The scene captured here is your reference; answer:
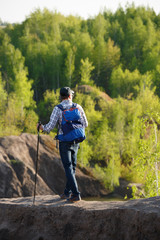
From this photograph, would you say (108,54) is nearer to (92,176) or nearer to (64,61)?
(64,61)

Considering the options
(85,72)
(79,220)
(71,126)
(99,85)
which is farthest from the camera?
(99,85)

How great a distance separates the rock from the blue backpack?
1975 centimetres

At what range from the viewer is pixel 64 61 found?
6322cm

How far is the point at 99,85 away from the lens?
62469 millimetres

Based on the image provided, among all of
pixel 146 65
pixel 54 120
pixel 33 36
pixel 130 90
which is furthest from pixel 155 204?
pixel 33 36

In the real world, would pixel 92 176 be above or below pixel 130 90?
below

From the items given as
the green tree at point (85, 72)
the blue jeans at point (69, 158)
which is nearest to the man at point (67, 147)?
the blue jeans at point (69, 158)

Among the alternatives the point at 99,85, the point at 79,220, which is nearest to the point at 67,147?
the point at 79,220

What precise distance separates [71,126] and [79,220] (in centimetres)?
162

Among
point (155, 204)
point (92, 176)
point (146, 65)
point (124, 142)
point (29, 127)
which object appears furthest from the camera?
point (146, 65)

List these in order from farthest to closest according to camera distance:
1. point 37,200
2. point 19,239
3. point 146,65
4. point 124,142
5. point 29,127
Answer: point 146,65
point 29,127
point 124,142
point 37,200
point 19,239

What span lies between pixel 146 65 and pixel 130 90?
1098cm

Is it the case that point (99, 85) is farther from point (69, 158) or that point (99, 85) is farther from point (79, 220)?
point (79, 220)

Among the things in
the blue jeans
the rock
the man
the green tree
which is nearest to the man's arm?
the man
